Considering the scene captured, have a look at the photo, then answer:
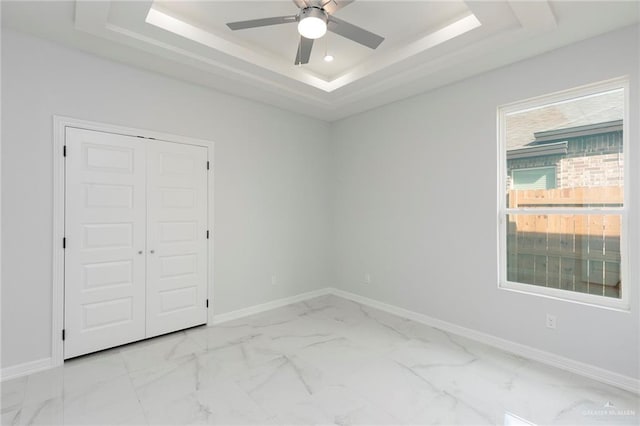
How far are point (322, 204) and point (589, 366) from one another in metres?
3.53

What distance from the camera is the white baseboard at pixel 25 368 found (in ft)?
8.23

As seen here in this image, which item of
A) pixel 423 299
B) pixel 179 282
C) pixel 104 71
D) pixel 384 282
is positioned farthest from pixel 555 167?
pixel 104 71

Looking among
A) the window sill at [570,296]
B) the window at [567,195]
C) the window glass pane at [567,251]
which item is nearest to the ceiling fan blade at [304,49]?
the window at [567,195]

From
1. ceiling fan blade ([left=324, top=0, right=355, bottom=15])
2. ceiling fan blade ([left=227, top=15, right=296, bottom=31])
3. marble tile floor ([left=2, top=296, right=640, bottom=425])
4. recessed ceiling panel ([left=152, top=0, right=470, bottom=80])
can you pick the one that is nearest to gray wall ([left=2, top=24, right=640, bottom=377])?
marble tile floor ([left=2, top=296, right=640, bottom=425])

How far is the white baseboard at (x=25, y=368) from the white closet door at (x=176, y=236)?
31.7 inches

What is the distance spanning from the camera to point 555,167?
2914 mm

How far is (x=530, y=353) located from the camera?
2.89 metres

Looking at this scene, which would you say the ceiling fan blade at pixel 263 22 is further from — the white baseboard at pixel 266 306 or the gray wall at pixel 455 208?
the white baseboard at pixel 266 306

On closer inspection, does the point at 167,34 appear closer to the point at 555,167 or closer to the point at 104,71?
the point at 104,71

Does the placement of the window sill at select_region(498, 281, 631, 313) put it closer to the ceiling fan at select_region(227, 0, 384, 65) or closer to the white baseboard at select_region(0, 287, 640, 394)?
the white baseboard at select_region(0, 287, 640, 394)

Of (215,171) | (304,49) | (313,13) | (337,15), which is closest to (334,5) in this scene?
(313,13)

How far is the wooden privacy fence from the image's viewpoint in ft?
8.57

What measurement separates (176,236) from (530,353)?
371cm

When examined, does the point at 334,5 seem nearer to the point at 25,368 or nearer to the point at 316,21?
the point at 316,21
